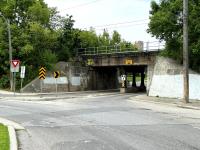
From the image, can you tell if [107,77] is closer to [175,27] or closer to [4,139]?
[175,27]

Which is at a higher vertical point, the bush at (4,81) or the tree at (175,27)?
the tree at (175,27)

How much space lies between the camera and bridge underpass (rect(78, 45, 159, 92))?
165ft

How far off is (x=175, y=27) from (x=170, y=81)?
4914 millimetres

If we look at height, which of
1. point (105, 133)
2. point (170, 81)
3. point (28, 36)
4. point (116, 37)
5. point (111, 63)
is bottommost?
point (105, 133)

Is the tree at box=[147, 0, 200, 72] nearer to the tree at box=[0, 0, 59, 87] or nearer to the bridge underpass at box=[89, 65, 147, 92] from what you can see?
the tree at box=[0, 0, 59, 87]

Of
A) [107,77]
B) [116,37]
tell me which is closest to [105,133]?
[107,77]

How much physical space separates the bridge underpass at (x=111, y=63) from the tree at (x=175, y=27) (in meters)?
7.54

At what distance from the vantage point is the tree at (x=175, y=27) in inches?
1371

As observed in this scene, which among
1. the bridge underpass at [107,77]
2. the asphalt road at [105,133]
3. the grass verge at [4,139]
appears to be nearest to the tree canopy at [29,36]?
the bridge underpass at [107,77]

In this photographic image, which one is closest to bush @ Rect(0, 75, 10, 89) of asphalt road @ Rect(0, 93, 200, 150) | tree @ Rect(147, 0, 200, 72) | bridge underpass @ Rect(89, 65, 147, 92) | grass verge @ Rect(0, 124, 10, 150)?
bridge underpass @ Rect(89, 65, 147, 92)

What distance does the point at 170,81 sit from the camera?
1549 inches

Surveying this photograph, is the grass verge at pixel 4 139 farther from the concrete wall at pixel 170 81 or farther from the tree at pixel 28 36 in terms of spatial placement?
the tree at pixel 28 36

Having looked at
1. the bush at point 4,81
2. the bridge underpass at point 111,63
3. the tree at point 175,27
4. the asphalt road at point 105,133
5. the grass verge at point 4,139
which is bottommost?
the asphalt road at point 105,133

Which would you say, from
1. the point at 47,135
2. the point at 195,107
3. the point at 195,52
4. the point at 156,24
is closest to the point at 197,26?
the point at 195,52
